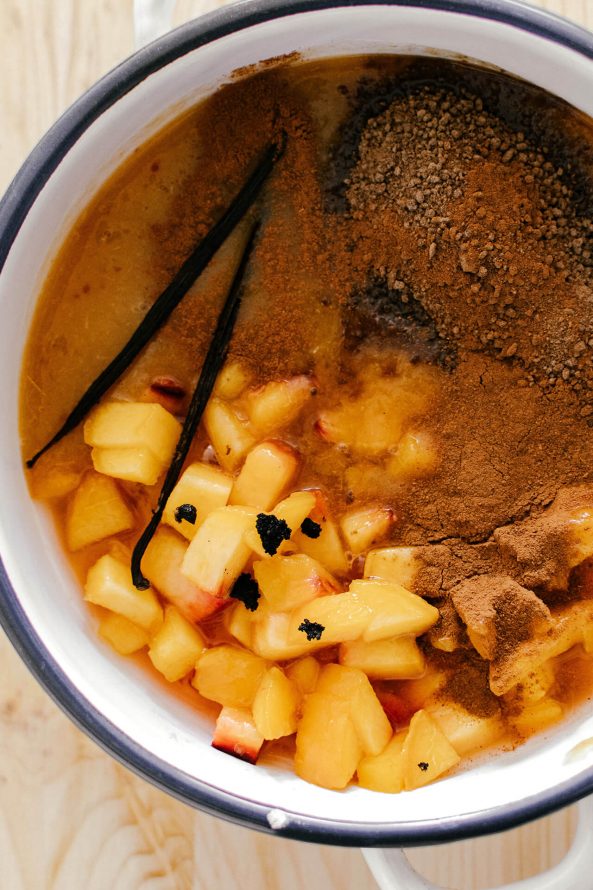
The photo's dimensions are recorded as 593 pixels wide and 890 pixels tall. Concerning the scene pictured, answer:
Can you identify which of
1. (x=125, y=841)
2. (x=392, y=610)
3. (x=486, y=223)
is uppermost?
(x=486, y=223)

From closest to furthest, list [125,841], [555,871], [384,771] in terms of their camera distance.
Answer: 1. [555,871]
2. [384,771]
3. [125,841]

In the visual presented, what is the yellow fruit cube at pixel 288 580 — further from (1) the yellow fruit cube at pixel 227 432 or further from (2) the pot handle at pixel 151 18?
(2) the pot handle at pixel 151 18

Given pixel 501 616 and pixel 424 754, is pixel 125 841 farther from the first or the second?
pixel 501 616

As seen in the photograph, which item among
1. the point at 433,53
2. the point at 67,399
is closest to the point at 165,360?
the point at 67,399

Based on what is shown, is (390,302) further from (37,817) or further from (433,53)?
(37,817)

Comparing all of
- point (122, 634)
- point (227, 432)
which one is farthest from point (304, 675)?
point (227, 432)

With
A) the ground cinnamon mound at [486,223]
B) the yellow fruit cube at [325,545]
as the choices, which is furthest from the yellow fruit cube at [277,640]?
the ground cinnamon mound at [486,223]

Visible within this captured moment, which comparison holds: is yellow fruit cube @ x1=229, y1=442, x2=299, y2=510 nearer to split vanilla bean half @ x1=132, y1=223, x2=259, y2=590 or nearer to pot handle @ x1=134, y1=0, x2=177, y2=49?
Answer: split vanilla bean half @ x1=132, y1=223, x2=259, y2=590
